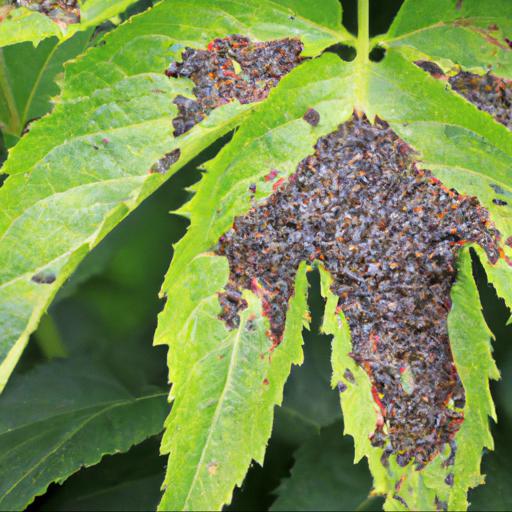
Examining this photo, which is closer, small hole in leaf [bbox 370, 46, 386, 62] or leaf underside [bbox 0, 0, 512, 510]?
leaf underside [bbox 0, 0, 512, 510]

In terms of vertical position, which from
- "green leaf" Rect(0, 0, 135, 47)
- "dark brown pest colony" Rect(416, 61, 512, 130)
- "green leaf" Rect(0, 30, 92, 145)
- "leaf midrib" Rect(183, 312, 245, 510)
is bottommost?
"leaf midrib" Rect(183, 312, 245, 510)

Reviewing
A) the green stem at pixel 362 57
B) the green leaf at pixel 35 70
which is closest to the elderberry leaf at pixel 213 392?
the green stem at pixel 362 57

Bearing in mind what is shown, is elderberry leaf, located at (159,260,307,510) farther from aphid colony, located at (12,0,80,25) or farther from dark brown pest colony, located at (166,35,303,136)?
aphid colony, located at (12,0,80,25)

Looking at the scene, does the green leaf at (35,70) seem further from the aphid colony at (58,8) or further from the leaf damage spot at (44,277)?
the leaf damage spot at (44,277)

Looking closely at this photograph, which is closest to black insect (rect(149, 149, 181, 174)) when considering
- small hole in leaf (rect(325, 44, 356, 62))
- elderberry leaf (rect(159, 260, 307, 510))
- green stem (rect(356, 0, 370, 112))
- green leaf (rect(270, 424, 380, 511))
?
elderberry leaf (rect(159, 260, 307, 510))

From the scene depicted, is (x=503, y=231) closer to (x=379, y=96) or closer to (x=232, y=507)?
(x=379, y=96)

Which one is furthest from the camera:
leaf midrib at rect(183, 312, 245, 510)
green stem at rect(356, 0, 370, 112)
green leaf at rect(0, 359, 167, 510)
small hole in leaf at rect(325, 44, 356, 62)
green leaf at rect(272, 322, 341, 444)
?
green leaf at rect(272, 322, 341, 444)

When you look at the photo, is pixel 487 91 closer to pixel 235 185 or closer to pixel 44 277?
pixel 235 185
